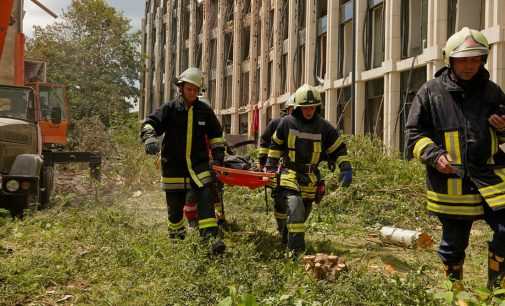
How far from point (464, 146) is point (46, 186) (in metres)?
8.10

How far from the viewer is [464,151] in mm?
4051

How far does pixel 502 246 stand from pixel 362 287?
37.7 inches

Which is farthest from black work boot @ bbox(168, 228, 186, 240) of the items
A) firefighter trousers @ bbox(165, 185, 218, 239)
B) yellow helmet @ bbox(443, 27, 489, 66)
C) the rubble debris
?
yellow helmet @ bbox(443, 27, 489, 66)

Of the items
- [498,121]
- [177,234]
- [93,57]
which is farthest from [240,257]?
[93,57]

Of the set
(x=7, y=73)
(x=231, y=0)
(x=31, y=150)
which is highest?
(x=231, y=0)

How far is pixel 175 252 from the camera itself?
542 centimetres

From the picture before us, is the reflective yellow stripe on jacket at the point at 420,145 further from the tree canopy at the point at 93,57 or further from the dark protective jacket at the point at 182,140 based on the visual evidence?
the tree canopy at the point at 93,57

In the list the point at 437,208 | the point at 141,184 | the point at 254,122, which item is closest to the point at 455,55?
the point at 437,208

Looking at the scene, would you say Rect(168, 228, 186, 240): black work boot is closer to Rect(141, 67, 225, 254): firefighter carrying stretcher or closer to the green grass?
Rect(141, 67, 225, 254): firefighter carrying stretcher

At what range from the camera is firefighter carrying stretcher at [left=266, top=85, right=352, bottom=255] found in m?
6.19

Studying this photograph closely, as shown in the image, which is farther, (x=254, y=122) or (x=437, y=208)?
(x=254, y=122)

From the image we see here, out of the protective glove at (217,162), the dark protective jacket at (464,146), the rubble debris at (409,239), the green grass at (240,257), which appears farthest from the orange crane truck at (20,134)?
the dark protective jacket at (464,146)

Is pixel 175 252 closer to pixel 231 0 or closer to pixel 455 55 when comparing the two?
pixel 455 55

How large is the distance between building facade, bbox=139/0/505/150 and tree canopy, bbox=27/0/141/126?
208 inches
